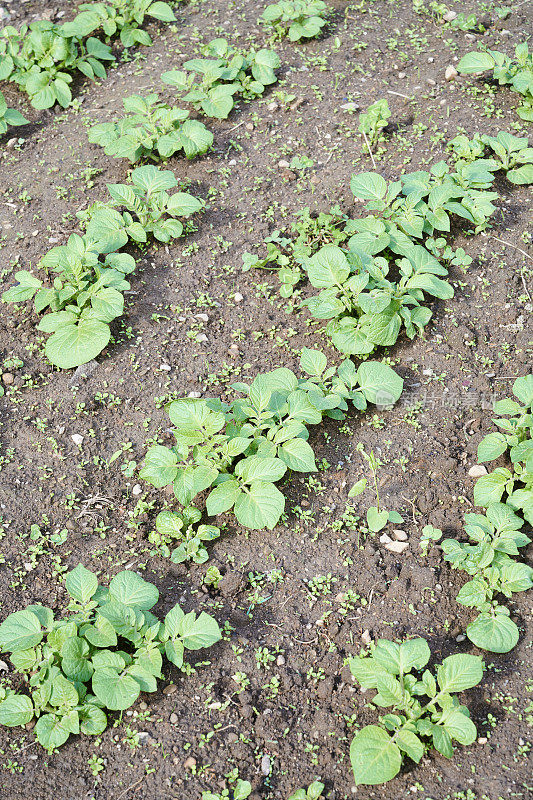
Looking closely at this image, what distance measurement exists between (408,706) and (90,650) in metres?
1.15

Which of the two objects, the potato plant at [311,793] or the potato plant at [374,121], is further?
the potato plant at [374,121]

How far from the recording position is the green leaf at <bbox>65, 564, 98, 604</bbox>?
2.73 metres

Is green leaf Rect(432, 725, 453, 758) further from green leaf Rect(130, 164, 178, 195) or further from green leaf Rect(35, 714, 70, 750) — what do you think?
green leaf Rect(130, 164, 178, 195)

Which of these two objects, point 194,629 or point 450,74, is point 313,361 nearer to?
point 194,629

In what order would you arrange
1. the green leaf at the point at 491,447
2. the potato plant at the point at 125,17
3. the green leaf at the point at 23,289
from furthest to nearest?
the potato plant at the point at 125,17 < the green leaf at the point at 23,289 < the green leaf at the point at 491,447

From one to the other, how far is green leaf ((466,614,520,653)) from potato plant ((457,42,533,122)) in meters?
3.27

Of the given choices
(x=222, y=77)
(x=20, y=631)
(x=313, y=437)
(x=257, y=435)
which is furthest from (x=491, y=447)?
(x=222, y=77)

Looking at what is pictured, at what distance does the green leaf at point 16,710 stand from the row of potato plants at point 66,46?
12.6 ft

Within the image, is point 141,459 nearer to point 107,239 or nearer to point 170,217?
point 107,239

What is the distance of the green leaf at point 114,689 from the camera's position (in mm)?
2494

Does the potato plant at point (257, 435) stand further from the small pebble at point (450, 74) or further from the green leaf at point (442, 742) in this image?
the small pebble at point (450, 74)

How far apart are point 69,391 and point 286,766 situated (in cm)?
195

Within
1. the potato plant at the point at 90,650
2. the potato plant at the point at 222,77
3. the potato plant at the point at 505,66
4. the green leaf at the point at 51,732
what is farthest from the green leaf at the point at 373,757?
the potato plant at the point at 505,66

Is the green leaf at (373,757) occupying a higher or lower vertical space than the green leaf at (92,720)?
lower
